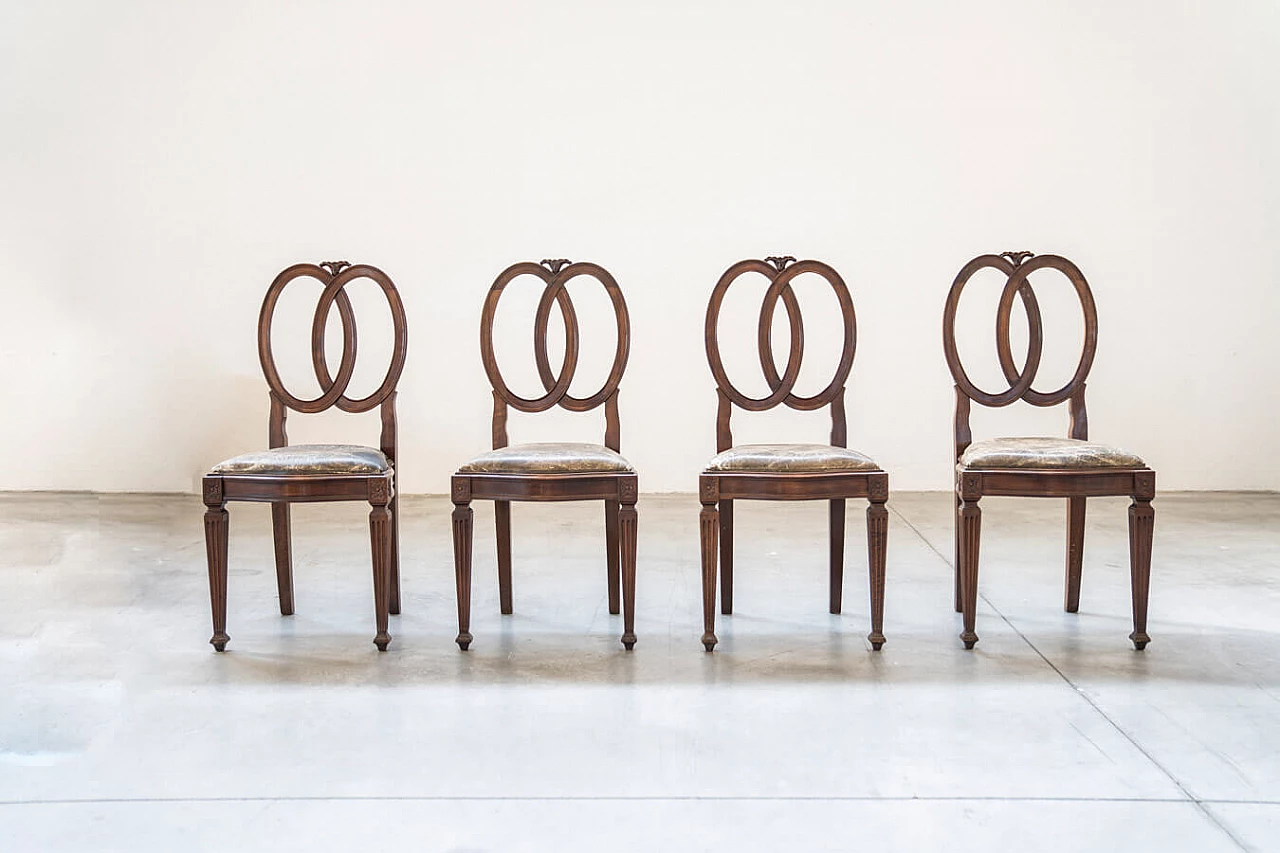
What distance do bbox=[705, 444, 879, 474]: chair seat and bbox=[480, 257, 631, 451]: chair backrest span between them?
40 cm

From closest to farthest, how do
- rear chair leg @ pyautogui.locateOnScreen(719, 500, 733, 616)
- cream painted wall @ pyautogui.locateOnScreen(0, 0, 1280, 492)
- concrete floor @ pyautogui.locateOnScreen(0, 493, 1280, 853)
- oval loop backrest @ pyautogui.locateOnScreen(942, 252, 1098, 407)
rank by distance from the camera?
concrete floor @ pyautogui.locateOnScreen(0, 493, 1280, 853) → oval loop backrest @ pyautogui.locateOnScreen(942, 252, 1098, 407) → rear chair leg @ pyautogui.locateOnScreen(719, 500, 733, 616) → cream painted wall @ pyautogui.locateOnScreen(0, 0, 1280, 492)

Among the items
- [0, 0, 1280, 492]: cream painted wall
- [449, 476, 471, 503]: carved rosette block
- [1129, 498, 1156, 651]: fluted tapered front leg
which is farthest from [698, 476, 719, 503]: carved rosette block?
[0, 0, 1280, 492]: cream painted wall

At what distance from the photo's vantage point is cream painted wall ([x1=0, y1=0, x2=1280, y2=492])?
18.6ft

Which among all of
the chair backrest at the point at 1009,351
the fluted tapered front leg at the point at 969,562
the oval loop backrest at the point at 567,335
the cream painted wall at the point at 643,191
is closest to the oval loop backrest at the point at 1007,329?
the chair backrest at the point at 1009,351

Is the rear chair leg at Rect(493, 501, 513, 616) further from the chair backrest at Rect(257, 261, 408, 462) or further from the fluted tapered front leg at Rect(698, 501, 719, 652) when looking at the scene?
the fluted tapered front leg at Rect(698, 501, 719, 652)

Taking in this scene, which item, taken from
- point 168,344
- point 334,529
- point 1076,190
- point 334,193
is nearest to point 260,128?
point 334,193

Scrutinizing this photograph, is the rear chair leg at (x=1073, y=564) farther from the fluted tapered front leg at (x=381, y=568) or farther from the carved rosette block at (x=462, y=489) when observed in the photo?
the fluted tapered front leg at (x=381, y=568)

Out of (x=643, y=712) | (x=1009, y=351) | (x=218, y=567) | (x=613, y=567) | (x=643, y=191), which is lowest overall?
(x=643, y=712)

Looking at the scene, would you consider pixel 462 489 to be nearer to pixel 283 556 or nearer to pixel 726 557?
pixel 283 556

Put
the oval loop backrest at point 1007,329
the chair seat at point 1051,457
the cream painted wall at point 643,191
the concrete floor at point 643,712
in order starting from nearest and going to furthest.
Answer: the concrete floor at point 643,712 < the chair seat at point 1051,457 < the oval loop backrest at point 1007,329 < the cream painted wall at point 643,191

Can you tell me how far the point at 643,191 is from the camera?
227 inches

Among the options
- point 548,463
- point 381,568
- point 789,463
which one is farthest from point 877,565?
point 381,568

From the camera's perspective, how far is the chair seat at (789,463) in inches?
114

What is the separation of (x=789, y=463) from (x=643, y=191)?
315 cm
